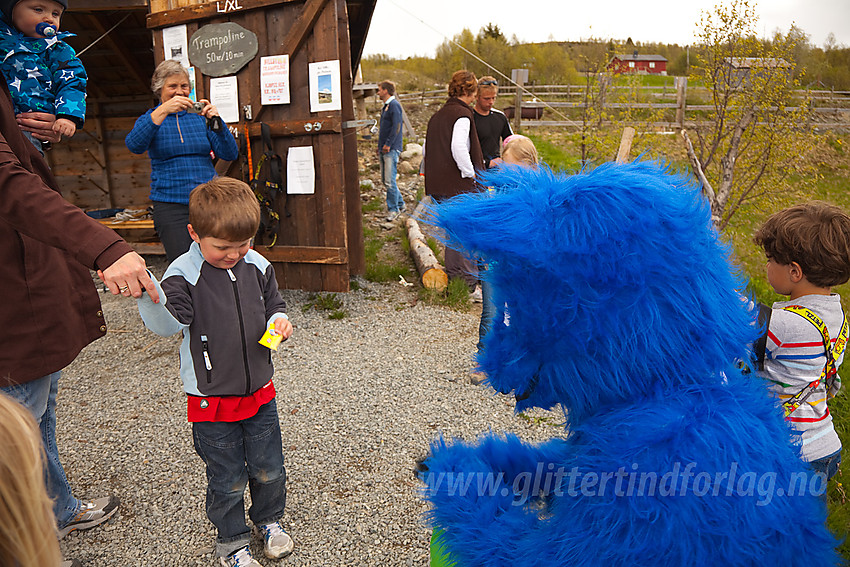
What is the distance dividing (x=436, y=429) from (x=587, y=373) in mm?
2330

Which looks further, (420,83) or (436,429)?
(420,83)

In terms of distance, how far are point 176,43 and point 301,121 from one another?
1.46 metres

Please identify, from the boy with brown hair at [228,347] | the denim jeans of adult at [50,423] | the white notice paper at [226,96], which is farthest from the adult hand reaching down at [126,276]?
the white notice paper at [226,96]

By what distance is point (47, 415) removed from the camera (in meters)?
2.25

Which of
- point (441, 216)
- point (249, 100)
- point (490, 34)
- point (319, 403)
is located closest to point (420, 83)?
Answer: point (490, 34)

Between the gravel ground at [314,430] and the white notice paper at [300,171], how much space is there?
1.12m

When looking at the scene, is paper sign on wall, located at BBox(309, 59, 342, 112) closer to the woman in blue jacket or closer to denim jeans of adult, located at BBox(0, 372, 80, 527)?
the woman in blue jacket

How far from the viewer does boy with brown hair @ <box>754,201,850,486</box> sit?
172 cm

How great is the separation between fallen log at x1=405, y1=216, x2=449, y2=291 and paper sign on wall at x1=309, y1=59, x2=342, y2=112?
1.99m

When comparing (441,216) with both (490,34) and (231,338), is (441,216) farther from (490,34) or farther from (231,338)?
(490,34)

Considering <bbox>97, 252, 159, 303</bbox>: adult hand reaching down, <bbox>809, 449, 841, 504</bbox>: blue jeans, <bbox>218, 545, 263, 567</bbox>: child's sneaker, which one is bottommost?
<bbox>218, 545, 263, 567</bbox>: child's sneaker

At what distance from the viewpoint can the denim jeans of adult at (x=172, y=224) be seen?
4090 millimetres

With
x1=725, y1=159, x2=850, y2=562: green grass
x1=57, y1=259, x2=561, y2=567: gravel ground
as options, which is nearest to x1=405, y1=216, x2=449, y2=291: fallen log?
x1=57, y1=259, x2=561, y2=567: gravel ground

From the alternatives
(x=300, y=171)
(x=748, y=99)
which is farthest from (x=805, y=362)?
(x=748, y=99)
